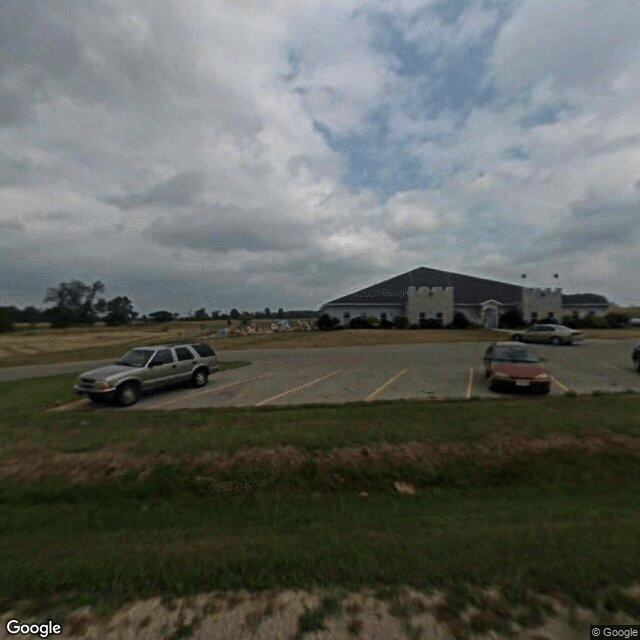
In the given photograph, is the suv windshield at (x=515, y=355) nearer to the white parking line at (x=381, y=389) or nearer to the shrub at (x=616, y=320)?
the white parking line at (x=381, y=389)

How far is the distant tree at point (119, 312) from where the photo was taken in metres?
100

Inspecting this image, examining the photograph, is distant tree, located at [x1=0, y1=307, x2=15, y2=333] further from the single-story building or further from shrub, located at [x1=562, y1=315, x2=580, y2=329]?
shrub, located at [x1=562, y1=315, x2=580, y2=329]

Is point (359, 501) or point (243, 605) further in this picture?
point (359, 501)

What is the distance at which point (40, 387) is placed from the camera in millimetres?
12852

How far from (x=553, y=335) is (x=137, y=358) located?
92.4ft

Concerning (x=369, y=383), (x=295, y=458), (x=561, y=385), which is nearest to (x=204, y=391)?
(x=369, y=383)

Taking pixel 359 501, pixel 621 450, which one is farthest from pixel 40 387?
pixel 621 450

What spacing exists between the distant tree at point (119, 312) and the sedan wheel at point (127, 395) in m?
103

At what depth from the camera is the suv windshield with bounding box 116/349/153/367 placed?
424 inches

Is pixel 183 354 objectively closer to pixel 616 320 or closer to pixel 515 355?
pixel 515 355

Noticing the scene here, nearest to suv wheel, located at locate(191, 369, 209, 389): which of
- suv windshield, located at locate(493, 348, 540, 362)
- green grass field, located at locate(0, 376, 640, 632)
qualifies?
green grass field, located at locate(0, 376, 640, 632)

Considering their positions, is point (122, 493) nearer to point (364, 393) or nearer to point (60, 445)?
point (60, 445)

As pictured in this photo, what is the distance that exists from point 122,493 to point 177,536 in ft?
5.22

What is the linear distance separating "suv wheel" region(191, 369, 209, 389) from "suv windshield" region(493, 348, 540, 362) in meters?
10.3
